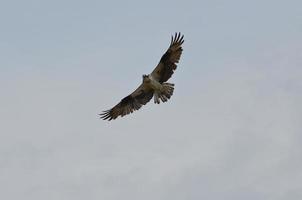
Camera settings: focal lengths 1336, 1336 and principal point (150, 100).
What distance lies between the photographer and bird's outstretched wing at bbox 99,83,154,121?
59.3m

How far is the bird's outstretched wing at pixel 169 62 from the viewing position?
5859 centimetres

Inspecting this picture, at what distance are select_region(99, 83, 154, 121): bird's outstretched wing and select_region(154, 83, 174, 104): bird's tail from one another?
794mm

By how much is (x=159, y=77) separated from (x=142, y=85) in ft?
2.90

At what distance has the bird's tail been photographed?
2276 inches

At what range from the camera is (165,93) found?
190 feet

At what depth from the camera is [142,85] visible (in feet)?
194

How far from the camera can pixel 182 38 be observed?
5862 centimetres

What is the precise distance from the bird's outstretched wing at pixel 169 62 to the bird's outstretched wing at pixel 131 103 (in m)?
0.85

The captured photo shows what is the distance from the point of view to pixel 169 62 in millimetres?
58750

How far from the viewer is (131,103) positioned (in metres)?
60.4

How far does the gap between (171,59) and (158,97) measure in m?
1.84

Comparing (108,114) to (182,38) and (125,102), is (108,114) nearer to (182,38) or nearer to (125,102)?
(125,102)

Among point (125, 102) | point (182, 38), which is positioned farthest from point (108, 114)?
point (182, 38)

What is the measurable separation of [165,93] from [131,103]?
2.88 metres
